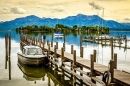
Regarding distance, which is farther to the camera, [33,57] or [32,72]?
[33,57]

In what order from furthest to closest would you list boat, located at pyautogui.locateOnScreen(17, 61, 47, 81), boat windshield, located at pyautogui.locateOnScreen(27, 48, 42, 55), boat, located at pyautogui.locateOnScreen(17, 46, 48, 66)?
1. boat windshield, located at pyautogui.locateOnScreen(27, 48, 42, 55)
2. boat, located at pyautogui.locateOnScreen(17, 46, 48, 66)
3. boat, located at pyautogui.locateOnScreen(17, 61, 47, 81)

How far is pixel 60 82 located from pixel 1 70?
809cm

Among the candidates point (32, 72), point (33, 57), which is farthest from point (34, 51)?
point (32, 72)

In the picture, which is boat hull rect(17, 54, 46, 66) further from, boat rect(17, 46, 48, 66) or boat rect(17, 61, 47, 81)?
boat rect(17, 61, 47, 81)

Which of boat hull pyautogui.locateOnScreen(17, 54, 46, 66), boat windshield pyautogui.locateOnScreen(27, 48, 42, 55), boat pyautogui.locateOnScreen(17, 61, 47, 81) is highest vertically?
boat windshield pyautogui.locateOnScreen(27, 48, 42, 55)

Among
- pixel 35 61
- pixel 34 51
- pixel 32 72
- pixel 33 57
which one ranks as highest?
pixel 34 51

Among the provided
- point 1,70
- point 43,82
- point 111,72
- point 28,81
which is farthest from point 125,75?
point 1,70

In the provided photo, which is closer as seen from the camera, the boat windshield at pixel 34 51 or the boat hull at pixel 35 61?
the boat hull at pixel 35 61

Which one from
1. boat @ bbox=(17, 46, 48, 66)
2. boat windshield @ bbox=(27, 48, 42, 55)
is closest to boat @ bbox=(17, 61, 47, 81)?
boat @ bbox=(17, 46, 48, 66)

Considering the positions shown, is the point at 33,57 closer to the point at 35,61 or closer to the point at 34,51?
the point at 35,61

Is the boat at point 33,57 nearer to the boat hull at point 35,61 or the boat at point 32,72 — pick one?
the boat hull at point 35,61

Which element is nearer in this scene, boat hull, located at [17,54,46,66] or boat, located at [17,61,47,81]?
boat, located at [17,61,47,81]

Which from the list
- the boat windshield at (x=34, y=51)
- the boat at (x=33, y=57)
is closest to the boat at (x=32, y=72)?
the boat at (x=33, y=57)

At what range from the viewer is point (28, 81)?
1720 cm
